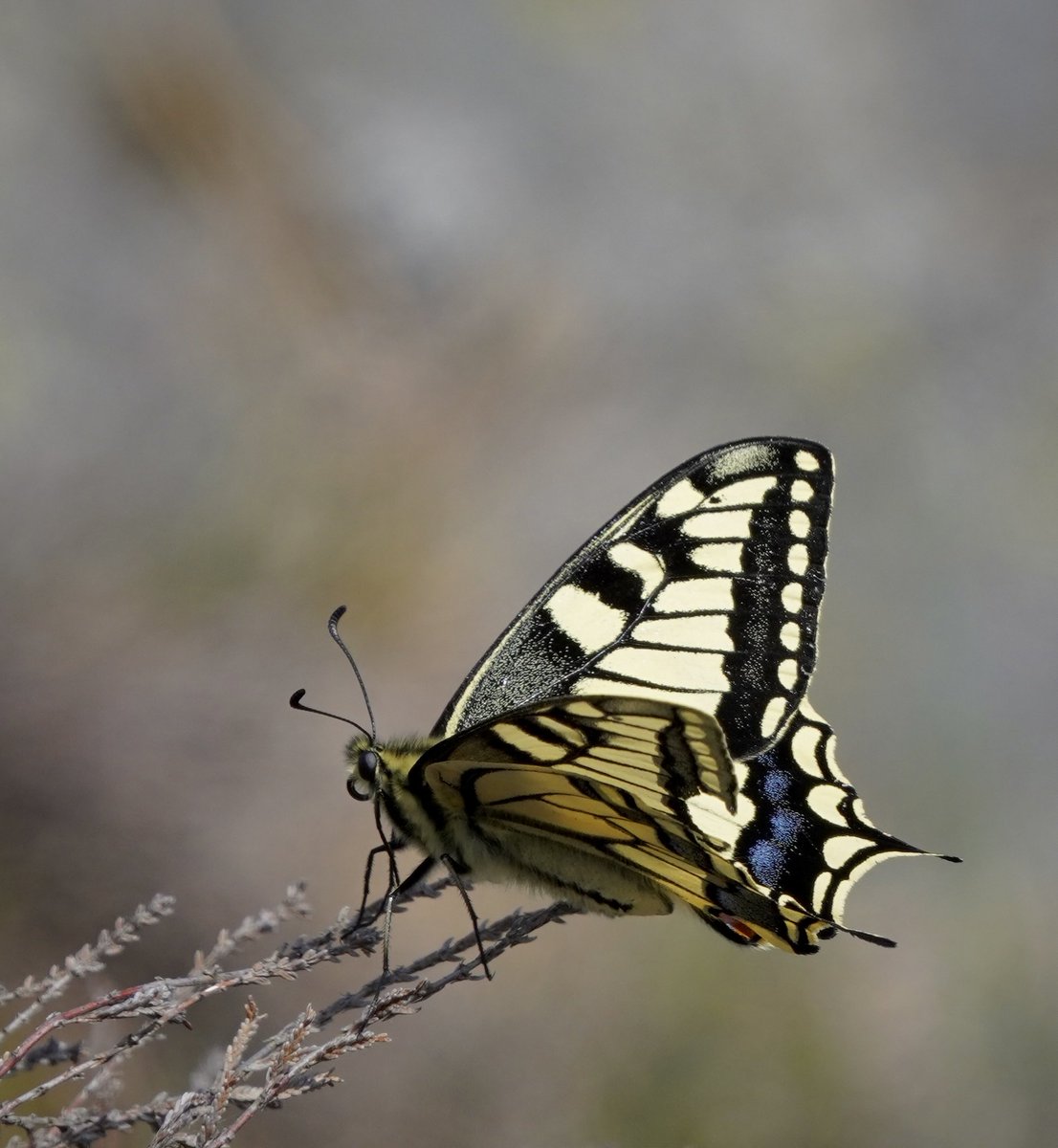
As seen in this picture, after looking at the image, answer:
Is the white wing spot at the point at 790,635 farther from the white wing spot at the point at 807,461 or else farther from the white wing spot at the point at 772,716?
the white wing spot at the point at 807,461

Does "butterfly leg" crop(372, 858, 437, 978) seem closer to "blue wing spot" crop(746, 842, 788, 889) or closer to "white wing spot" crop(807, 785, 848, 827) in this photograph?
"blue wing spot" crop(746, 842, 788, 889)

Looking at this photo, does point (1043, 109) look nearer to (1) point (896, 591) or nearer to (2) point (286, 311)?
(1) point (896, 591)

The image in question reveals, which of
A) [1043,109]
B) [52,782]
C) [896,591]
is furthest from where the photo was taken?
[1043,109]

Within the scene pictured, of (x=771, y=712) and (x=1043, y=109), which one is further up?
(x=1043, y=109)

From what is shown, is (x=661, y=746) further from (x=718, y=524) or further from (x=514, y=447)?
Answer: (x=514, y=447)

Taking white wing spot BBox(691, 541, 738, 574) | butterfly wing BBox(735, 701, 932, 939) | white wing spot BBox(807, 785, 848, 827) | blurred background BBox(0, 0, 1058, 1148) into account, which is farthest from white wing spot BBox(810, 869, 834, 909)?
blurred background BBox(0, 0, 1058, 1148)

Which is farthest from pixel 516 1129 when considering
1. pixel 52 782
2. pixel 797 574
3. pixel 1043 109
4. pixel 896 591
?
pixel 1043 109

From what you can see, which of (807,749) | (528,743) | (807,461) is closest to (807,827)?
(807,749)

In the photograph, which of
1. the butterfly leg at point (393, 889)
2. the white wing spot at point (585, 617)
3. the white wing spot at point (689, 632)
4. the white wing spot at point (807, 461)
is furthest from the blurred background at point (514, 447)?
the white wing spot at point (807, 461)
